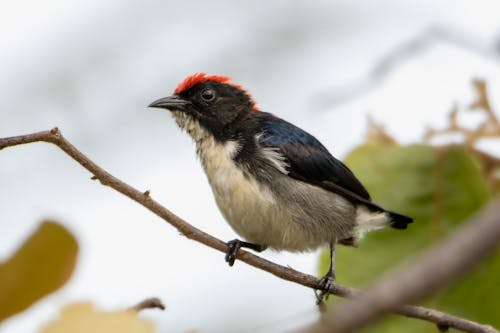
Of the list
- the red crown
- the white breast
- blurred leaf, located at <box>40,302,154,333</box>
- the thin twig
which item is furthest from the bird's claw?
the thin twig

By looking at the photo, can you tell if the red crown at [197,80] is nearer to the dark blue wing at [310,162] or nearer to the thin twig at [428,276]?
the dark blue wing at [310,162]

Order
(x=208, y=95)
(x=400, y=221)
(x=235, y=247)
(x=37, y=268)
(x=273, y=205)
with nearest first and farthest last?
(x=37, y=268) → (x=400, y=221) → (x=235, y=247) → (x=273, y=205) → (x=208, y=95)

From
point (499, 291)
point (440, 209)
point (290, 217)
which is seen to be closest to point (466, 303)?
point (499, 291)

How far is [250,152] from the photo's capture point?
185 inches

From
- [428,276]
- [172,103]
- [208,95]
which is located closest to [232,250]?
[172,103]

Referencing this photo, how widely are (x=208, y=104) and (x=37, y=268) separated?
13.8 ft

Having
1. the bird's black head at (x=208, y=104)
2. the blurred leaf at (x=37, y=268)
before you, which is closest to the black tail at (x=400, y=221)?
the bird's black head at (x=208, y=104)

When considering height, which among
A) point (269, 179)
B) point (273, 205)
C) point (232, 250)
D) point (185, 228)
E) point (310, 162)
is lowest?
point (185, 228)

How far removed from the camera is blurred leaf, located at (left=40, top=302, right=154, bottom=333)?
0.88 meters

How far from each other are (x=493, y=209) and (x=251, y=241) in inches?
162

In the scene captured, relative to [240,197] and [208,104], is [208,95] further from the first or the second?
[240,197]

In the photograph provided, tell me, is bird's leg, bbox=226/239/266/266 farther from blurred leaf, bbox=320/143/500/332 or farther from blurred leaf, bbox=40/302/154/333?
blurred leaf, bbox=40/302/154/333

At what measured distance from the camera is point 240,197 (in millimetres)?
4469

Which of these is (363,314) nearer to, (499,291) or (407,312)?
(407,312)
